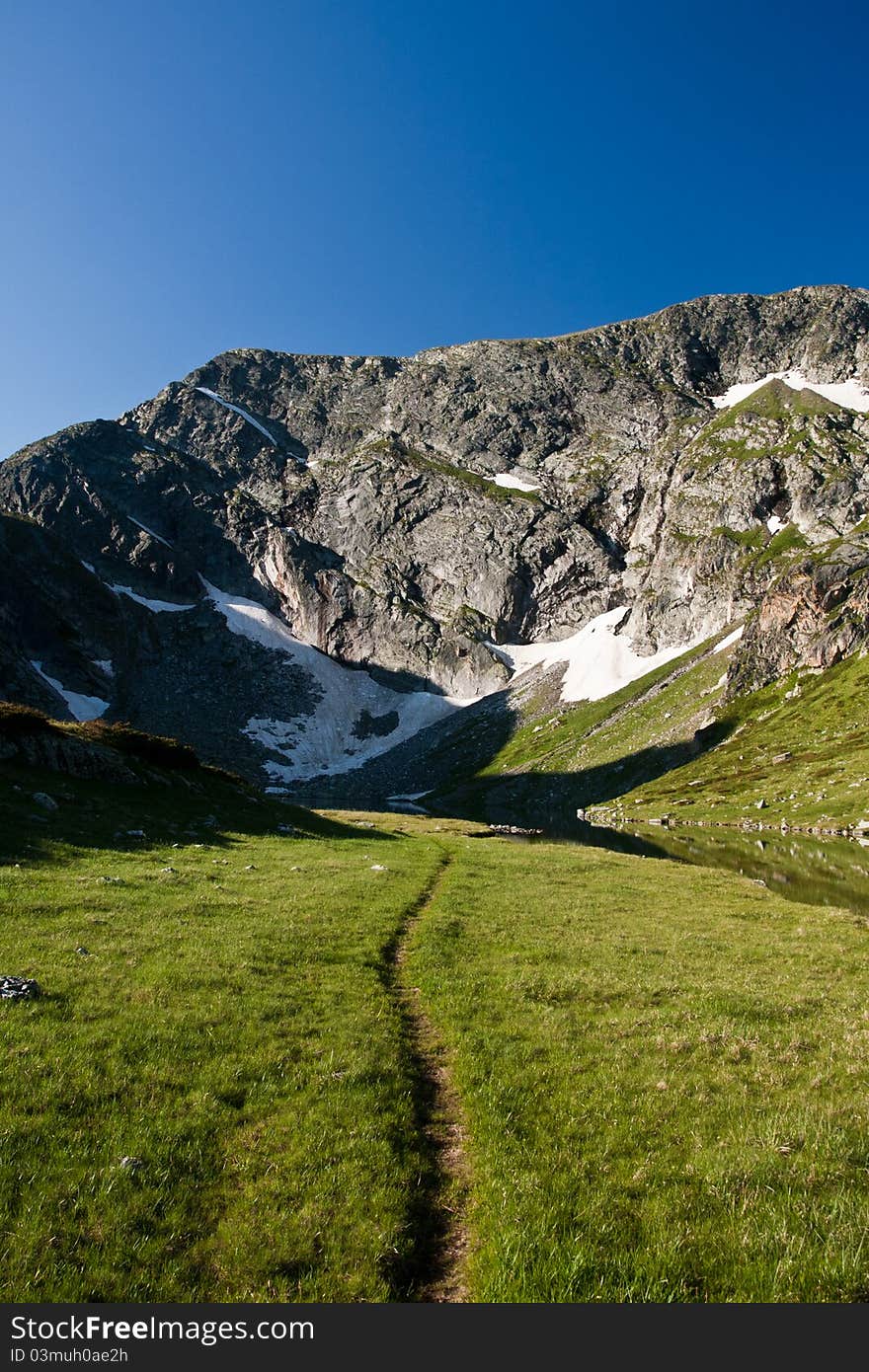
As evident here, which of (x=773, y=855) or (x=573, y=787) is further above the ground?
(x=773, y=855)

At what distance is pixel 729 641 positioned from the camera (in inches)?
6417

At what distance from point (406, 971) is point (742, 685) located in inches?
5461

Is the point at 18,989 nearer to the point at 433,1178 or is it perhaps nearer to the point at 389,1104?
the point at 389,1104

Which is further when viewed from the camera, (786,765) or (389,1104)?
(786,765)

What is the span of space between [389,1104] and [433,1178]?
5.54 ft

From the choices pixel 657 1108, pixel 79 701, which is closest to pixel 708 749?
pixel 657 1108

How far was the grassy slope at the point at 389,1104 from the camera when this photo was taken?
6555 mm

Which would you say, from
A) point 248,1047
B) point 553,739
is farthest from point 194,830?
point 553,739

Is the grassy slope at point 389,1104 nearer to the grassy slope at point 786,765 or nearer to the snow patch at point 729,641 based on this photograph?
the grassy slope at point 786,765

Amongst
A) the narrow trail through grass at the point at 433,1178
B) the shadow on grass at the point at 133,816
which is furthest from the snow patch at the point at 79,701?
the narrow trail through grass at the point at 433,1178

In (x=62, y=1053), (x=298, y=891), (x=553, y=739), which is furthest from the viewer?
(x=553, y=739)

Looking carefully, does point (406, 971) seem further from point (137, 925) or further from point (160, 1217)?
point (160, 1217)

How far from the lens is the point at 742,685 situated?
5394 inches

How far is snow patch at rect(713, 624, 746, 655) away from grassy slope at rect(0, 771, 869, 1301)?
150180 millimetres
